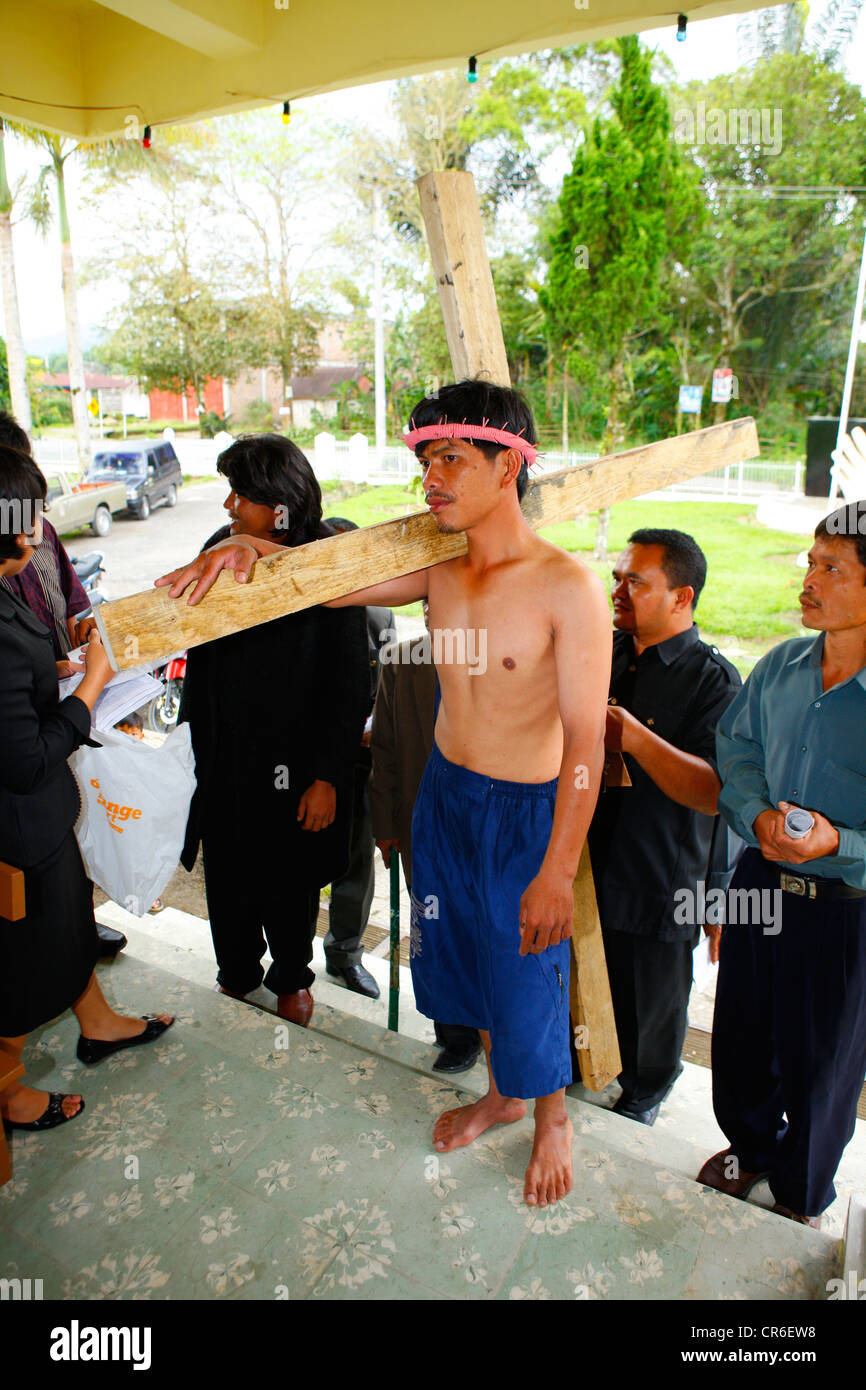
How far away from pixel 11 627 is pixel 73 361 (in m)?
9.94

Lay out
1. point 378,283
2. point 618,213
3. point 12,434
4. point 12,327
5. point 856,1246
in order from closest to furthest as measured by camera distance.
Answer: point 856,1246
point 12,434
point 12,327
point 618,213
point 378,283

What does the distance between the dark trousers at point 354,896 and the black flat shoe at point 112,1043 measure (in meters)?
0.82

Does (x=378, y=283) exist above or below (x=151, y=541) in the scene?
above

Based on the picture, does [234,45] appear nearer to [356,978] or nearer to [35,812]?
[35,812]

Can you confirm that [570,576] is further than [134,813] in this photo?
No

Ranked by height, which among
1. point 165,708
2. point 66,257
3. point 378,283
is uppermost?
point 378,283

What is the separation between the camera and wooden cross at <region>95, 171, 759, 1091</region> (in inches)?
68.6

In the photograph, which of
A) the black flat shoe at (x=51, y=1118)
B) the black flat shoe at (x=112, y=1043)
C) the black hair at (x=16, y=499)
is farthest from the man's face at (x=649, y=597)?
the black flat shoe at (x=51, y=1118)

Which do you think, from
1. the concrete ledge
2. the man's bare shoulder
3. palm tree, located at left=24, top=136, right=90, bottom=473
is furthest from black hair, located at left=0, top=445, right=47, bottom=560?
palm tree, located at left=24, top=136, right=90, bottom=473

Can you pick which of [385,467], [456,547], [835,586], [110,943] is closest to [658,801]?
[835,586]

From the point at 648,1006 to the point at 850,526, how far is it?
1337mm

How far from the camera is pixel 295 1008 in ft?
7.97

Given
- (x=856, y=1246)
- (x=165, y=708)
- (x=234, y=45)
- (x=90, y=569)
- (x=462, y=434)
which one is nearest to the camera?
(x=856, y=1246)

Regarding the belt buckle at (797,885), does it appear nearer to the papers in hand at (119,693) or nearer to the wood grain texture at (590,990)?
the wood grain texture at (590,990)
